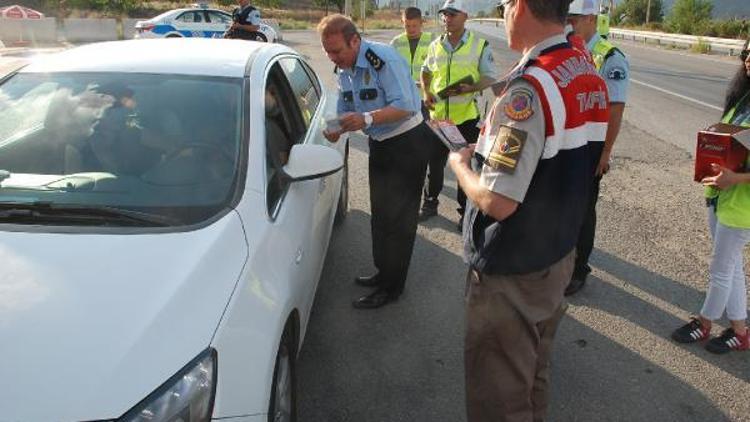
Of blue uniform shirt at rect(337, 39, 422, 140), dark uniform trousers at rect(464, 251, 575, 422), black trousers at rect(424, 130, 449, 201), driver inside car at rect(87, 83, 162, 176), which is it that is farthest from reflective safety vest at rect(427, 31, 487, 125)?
dark uniform trousers at rect(464, 251, 575, 422)

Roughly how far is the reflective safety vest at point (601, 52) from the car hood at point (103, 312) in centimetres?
244

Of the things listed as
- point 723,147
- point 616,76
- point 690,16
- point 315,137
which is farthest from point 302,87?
point 690,16

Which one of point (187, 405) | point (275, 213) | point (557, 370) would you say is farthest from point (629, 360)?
point (187, 405)

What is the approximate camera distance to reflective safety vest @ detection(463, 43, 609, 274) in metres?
1.74

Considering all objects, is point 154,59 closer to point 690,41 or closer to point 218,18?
point 218,18

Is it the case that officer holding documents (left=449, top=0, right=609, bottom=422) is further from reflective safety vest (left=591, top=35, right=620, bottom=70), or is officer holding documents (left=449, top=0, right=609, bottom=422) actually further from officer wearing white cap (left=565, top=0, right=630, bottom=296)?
reflective safety vest (left=591, top=35, right=620, bottom=70)

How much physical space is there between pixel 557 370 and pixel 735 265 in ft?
3.65

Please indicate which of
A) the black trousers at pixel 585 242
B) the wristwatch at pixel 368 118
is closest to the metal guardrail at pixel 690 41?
the black trousers at pixel 585 242

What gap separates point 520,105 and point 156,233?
1261mm

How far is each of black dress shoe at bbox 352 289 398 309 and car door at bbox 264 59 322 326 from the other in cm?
68

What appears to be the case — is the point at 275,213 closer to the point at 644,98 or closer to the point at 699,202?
the point at 699,202

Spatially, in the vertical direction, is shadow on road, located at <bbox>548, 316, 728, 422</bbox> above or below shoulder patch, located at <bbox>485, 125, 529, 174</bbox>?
below

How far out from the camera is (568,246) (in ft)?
6.70

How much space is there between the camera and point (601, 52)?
346 centimetres
